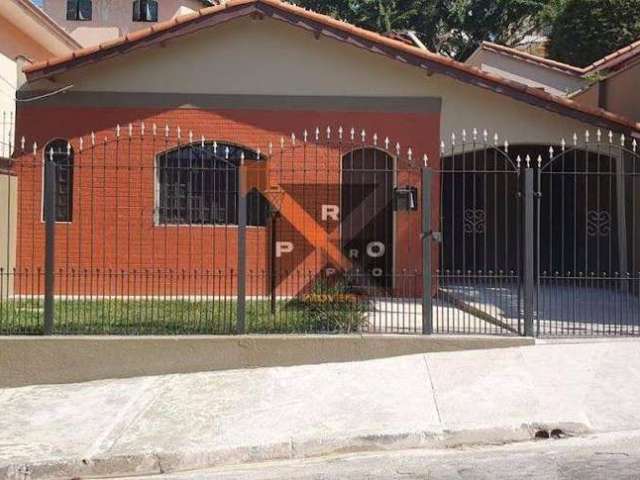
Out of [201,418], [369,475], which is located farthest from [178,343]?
[369,475]

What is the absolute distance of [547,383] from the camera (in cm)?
754

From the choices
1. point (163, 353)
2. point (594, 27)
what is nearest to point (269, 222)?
point (163, 353)

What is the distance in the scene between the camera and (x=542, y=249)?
53.7 feet

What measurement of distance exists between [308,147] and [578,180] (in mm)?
6143

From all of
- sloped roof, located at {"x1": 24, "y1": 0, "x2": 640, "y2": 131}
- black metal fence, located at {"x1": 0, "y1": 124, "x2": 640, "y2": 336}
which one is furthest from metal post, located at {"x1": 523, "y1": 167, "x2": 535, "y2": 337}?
sloped roof, located at {"x1": 24, "y1": 0, "x2": 640, "y2": 131}

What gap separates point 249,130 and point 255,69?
1012mm

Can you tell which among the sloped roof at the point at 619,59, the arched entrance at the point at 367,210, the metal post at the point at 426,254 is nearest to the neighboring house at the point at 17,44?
the arched entrance at the point at 367,210

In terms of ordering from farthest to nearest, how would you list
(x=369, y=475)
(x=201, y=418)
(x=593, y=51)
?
(x=593, y=51)
(x=201, y=418)
(x=369, y=475)

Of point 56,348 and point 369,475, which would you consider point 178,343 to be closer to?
point 56,348

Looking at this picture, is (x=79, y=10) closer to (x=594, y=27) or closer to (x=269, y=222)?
(x=594, y=27)

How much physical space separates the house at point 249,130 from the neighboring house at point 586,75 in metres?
1.52

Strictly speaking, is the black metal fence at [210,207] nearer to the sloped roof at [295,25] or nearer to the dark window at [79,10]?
the sloped roof at [295,25]

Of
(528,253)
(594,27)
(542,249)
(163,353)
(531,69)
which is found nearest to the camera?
(163,353)

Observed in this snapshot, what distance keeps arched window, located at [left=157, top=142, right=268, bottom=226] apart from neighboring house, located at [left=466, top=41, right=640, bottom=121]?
681cm
